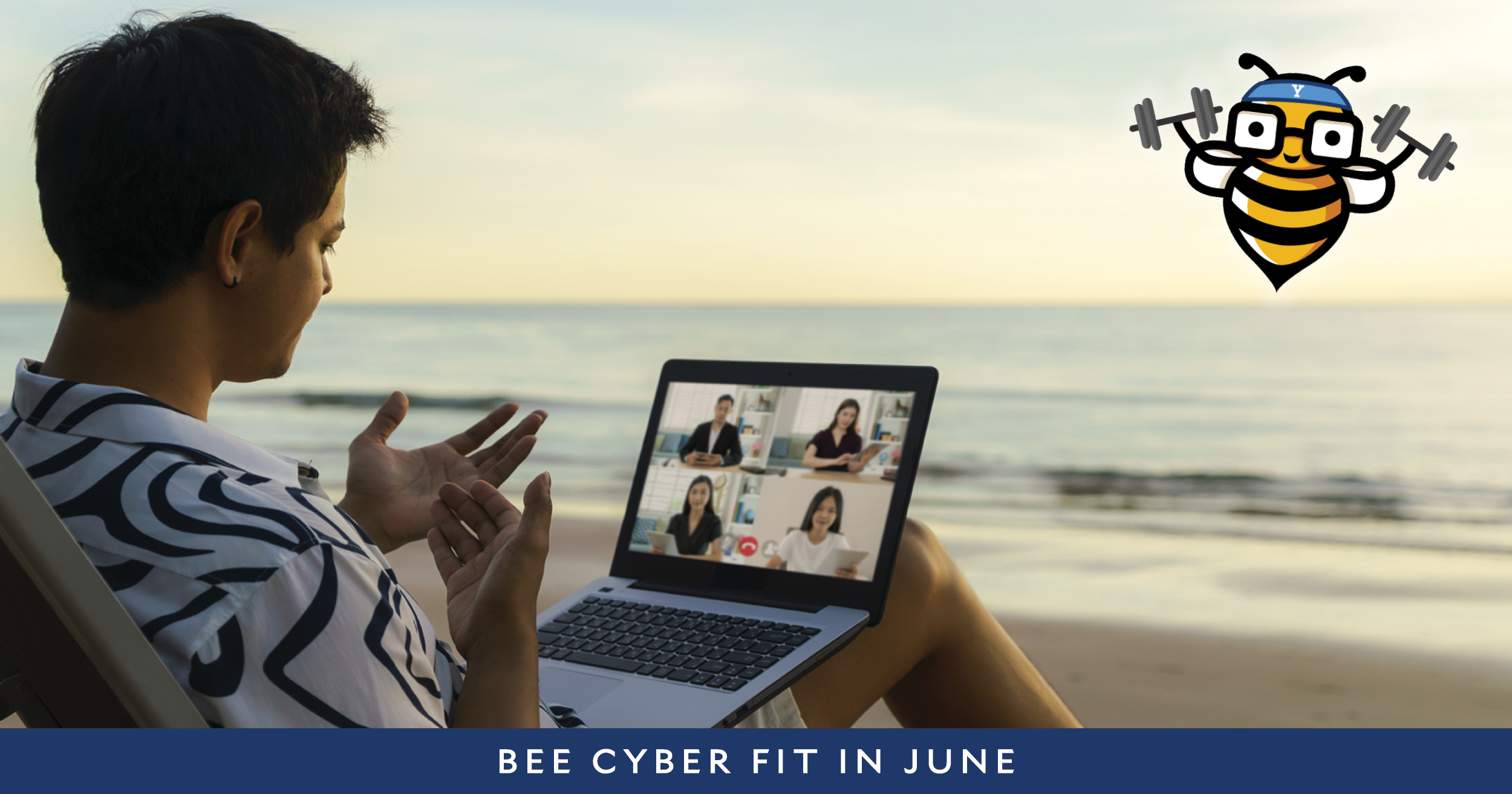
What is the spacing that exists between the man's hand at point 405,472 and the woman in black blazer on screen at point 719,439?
0.37m

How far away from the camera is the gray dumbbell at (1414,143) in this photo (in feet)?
20.9

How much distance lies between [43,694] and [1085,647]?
14.0 ft

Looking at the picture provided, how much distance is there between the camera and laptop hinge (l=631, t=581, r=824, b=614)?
1.72m

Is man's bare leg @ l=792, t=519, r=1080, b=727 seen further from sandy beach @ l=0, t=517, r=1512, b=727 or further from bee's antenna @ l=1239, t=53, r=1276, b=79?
bee's antenna @ l=1239, t=53, r=1276, b=79

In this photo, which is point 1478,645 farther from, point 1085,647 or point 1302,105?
point 1302,105

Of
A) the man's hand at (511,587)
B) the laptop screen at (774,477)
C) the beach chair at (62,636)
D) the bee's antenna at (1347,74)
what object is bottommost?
the beach chair at (62,636)

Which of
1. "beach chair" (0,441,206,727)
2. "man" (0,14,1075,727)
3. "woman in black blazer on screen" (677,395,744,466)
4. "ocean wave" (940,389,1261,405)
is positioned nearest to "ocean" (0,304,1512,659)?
"ocean wave" (940,389,1261,405)

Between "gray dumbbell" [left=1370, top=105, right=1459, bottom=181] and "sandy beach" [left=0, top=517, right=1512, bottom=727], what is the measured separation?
3.20 meters

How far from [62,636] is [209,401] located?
13.0 inches

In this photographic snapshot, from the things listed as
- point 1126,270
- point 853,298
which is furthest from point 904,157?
point 853,298

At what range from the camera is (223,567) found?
0.83 m

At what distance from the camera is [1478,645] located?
14.8 feet

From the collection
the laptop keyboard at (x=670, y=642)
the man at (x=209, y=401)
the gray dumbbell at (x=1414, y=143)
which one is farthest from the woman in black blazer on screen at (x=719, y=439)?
the gray dumbbell at (x=1414, y=143)

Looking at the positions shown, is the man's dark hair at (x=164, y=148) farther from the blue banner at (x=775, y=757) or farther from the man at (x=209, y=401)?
the blue banner at (x=775, y=757)
